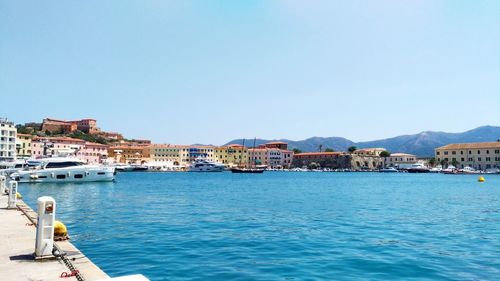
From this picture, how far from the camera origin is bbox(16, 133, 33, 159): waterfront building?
120 m

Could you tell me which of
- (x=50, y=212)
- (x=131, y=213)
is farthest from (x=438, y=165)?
(x=50, y=212)

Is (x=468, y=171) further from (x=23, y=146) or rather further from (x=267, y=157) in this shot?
(x=23, y=146)

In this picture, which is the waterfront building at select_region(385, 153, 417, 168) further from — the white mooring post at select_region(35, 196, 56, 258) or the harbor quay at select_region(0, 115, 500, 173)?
the white mooring post at select_region(35, 196, 56, 258)

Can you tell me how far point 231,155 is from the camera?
185 meters

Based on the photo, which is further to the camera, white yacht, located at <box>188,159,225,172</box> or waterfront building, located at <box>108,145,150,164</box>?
waterfront building, located at <box>108,145,150,164</box>

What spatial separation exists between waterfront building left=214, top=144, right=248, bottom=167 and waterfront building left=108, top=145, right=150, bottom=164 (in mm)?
32596

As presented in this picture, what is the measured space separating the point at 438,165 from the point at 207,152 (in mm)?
101345

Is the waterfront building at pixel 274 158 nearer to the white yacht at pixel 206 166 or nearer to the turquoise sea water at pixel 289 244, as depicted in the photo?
the white yacht at pixel 206 166

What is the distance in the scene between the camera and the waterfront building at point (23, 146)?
395ft

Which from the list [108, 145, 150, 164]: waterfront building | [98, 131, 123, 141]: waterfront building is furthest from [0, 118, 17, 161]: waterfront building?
[98, 131, 123, 141]: waterfront building

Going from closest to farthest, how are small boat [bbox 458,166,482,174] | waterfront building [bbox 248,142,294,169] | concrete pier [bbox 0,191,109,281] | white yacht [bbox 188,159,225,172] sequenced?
concrete pier [bbox 0,191,109,281]
small boat [bbox 458,166,482,174]
white yacht [bbox 188,159,225,172]
waterfront building [bbox 248,142,294,169]

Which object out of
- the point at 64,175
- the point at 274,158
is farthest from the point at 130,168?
the point at 64,175

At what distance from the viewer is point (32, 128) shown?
17788 centimetres

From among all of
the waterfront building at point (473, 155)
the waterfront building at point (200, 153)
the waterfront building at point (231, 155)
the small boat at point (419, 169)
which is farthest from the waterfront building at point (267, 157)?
the waterfront building at point (473, 155)
